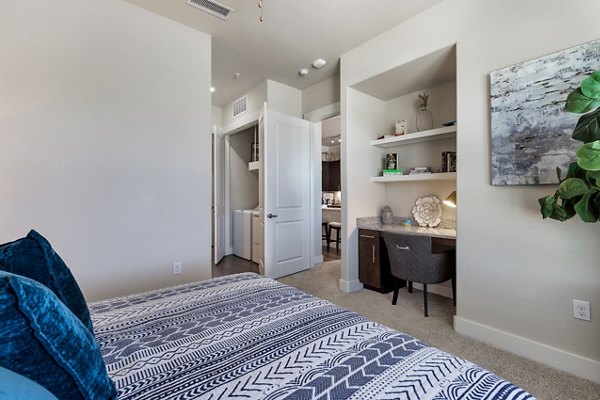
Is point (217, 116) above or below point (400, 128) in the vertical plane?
above

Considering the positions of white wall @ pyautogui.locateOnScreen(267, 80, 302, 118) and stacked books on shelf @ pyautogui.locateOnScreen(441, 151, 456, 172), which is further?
white wall @ pyautogui.locateOnScreen(267, 80, 302, 118)

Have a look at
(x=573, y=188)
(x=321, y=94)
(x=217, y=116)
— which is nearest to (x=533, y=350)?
(x=573, y=188)

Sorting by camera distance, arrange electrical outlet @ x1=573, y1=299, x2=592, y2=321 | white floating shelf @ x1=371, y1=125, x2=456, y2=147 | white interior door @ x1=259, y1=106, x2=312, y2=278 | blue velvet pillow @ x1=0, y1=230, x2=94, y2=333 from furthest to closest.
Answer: white interior door @ x1=259, y1=106, x2=312, y2=278 → white floating shelf @ x1=371, y1=125, x2=456, y2=147 → electrical outlet @ x1=573, y1=299, x2=592, y2=321 → blue velvet pillow @ x1=0, y1=230, x2=94, y2=333

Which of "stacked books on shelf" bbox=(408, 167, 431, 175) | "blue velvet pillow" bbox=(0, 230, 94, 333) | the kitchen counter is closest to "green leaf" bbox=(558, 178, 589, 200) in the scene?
the kitchen counter

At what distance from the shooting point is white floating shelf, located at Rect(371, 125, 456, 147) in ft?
8.92

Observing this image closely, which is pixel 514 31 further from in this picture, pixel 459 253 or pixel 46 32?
pixel 46 32

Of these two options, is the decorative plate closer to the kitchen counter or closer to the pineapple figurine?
the kitchen counter

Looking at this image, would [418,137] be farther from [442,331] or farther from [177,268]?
[177,268]

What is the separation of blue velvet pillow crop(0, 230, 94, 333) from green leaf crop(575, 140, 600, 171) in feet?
6.69

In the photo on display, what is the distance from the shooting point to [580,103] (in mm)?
1256

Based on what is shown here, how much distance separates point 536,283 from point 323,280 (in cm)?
224

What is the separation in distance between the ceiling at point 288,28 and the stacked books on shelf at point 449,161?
138 centimetres

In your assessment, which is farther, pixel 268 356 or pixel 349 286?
pixel 349 286

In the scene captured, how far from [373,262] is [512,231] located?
1457 millimetres
